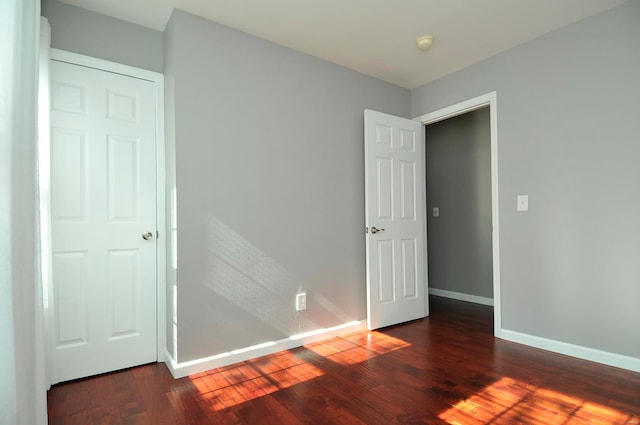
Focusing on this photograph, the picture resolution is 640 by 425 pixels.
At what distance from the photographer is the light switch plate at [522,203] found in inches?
111

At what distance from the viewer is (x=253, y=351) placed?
8.48ft

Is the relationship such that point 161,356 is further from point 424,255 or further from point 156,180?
point 424,255

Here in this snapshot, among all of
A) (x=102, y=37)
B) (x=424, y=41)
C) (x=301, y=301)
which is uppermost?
(x=424, y=41)

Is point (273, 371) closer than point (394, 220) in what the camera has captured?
Yes

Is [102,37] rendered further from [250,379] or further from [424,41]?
[250,379]

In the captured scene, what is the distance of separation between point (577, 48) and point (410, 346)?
2620 millimetres

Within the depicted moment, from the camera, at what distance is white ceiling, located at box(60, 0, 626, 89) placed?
230cm

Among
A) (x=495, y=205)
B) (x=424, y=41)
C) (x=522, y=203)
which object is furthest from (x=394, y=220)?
(x=424, y=41)

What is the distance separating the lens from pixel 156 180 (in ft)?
8.33

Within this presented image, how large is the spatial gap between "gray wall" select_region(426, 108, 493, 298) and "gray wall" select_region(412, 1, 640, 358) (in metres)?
1.20

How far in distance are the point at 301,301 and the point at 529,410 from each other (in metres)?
1.68

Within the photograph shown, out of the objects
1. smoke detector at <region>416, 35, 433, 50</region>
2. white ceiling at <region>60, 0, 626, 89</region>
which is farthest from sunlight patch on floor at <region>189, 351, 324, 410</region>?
smoke detector at <region>416, 35, 433, 50</region>

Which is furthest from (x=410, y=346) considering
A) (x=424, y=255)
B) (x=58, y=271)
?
(x=58, y=271)

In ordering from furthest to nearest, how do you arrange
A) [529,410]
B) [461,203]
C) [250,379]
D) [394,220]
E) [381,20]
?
[461,203], [394,220], [381,20], [250,379], [529,410]
